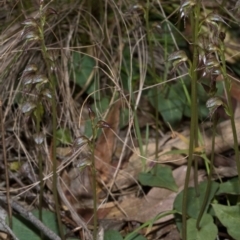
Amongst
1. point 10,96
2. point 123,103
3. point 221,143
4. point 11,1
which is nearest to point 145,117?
point 123,103

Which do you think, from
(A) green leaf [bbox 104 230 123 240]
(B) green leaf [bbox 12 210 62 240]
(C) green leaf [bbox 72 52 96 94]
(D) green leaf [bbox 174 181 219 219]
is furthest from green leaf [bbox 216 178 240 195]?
(C) green leaf [bbox 72 52 96 94]

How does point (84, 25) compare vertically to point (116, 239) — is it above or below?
above

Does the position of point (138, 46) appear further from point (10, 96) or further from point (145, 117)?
point (10, 96)

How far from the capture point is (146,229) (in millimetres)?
2039

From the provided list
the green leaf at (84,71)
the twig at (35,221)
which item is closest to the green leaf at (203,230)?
the twig at (35,221)

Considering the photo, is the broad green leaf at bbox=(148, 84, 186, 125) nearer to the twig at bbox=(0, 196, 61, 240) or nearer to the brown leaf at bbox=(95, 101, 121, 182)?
the brown leaf at bbox=(95, 101, 121, 182)

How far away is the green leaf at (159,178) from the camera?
6.93ft

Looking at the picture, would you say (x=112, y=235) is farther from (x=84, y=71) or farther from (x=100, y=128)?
(x=84, y=71)

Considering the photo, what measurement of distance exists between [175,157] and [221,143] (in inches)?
6.8

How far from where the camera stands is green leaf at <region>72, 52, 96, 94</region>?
8.02 ft

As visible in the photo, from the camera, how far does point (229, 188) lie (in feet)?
6.53

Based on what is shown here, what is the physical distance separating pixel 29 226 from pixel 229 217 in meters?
0.60

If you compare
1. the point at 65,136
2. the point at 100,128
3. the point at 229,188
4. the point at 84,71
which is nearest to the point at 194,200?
the point at 229,188

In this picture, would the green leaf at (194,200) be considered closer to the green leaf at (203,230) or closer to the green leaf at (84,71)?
the green leaf at (203,230)
